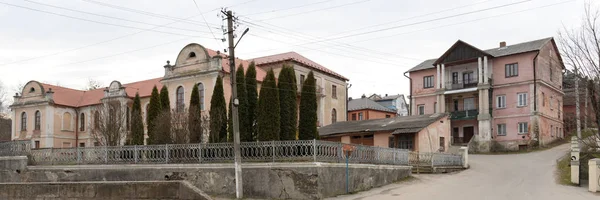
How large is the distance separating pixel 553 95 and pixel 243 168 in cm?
3709

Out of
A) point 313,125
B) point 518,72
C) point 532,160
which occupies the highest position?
point 518,72

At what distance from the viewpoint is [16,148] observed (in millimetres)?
25953

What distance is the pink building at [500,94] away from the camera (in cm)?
4191

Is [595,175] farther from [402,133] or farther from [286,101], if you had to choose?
[402,133]

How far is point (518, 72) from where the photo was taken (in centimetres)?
4281

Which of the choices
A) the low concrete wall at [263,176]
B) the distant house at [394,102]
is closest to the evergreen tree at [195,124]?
the low concrete wall at [263,176]

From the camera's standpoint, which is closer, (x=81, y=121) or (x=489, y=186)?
(x=489, y=186)

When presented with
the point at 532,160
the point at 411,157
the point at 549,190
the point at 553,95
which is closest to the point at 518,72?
the point at 553,95

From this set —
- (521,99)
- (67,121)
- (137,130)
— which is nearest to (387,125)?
(521,99)

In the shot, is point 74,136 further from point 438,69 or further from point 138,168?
point 438,69

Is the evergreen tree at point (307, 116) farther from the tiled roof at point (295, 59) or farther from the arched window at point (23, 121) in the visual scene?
the arched window at point (23, 121)

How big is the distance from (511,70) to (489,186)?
25769 millimetres

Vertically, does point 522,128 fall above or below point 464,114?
below

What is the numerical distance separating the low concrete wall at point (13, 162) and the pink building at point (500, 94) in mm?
31062
